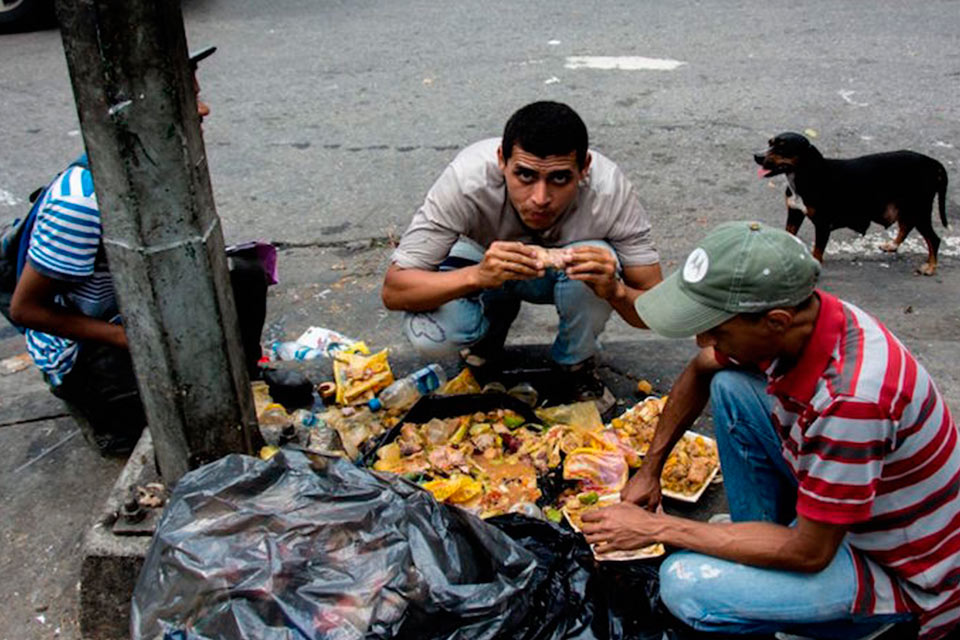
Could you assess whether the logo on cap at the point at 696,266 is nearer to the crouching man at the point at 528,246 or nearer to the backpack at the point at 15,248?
the crouching man at the point at 528,246

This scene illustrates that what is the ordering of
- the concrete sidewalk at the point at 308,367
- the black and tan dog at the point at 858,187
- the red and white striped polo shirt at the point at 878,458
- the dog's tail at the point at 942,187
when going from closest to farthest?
the red and white striped polo shirt at the point at 878,458
the concrete sidewalk at the point at 308,367
the black and tan dog at the point at 858,187
the dog's tail at the point at 942,187

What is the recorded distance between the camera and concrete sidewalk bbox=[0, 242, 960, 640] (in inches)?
104

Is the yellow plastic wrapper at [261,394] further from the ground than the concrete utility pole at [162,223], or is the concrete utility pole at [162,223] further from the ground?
the concrete utility pole at [162,223]

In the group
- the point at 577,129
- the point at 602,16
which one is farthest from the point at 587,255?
the point at 602,16

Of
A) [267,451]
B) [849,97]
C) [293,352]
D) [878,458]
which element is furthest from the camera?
[849,97]

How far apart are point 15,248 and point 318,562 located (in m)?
1.52

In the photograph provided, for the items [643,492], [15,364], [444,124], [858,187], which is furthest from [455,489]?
[444,124]

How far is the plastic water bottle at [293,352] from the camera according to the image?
3.93 meters

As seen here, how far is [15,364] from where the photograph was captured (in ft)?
13.1

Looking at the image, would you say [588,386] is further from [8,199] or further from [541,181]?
[8,199]

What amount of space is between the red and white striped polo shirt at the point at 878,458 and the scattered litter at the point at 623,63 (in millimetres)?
6195

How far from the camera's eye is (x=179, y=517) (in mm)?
2145

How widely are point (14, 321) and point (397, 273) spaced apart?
118cm

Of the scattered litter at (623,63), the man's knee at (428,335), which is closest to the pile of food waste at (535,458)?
the man's knee at (428,335)
